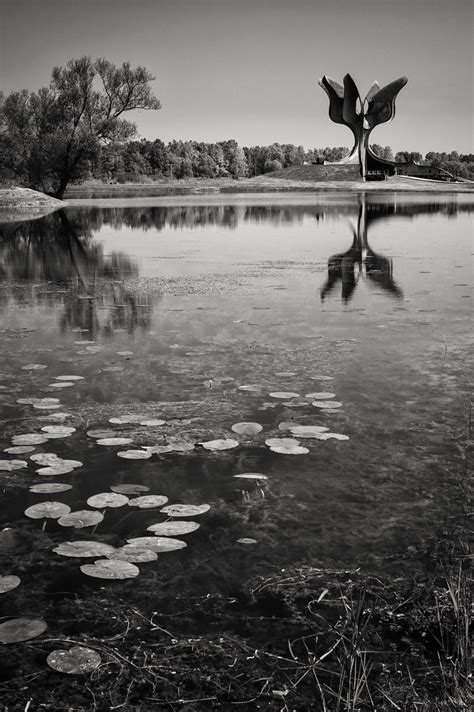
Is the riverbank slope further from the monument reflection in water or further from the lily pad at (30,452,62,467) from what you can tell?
the lily pad at (30,452,62,467)

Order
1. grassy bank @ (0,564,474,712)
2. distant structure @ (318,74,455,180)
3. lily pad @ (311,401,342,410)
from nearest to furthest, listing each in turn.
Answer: grassy bank @ (0,564,474,712) < lily pad @ (311,401,342,410) < distant structure @ (318,74,455,180)

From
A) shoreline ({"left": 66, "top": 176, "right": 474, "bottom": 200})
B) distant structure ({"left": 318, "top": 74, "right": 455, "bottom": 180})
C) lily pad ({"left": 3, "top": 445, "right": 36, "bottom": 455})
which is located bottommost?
lily pad ({"left": 3, "top": 445, "right": 36, "bottom": 455})

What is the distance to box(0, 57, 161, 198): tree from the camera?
109 feet

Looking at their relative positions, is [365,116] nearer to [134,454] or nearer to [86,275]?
[86,275]

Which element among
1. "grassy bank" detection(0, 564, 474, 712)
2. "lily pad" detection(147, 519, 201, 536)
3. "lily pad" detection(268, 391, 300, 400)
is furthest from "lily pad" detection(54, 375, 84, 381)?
"grassy bank" detection(0, 564, 474, 712)

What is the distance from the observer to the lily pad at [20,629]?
→ 1952mm

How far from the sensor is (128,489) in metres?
2.88

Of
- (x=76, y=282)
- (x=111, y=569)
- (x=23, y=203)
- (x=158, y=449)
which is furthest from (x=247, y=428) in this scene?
(x=23, y=203)

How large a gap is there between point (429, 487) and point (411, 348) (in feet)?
7.98

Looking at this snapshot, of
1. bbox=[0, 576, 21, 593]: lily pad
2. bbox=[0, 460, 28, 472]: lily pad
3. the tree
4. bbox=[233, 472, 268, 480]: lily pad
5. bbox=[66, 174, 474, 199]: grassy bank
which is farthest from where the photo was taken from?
bbox=[66, 174, 474, 199]: grassy bank

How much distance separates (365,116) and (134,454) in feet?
218

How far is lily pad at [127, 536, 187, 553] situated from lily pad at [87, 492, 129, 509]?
0.28m

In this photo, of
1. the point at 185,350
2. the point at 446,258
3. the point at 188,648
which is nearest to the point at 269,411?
A: the point at 185,350

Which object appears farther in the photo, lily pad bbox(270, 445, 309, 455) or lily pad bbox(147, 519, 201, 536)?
lily pad bbox(270, 445, 309, 455)
